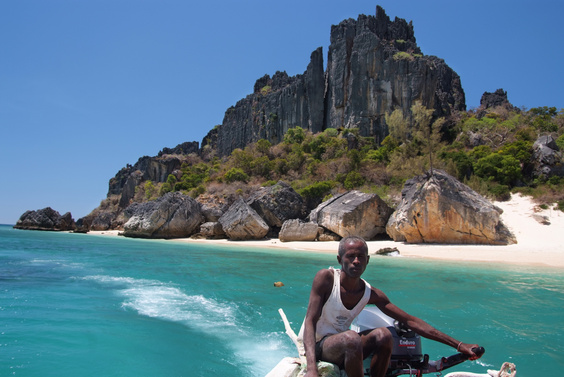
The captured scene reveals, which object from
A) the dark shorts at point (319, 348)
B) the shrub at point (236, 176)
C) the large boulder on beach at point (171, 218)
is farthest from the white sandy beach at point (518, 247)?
the shrub at point (236, 176)

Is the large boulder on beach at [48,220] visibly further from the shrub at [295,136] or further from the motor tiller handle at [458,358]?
the motor tiller handle at [458,358]

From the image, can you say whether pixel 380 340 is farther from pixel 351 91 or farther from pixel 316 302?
pixel 351 91

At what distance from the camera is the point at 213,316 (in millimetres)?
6633

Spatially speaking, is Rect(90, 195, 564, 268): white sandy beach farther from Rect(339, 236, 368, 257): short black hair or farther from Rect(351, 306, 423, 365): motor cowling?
Rect(339, 236, 368, 257): short black hair

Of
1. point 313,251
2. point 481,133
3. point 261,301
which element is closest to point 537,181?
point 481,133

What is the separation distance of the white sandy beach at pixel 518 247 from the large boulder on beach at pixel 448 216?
78 centimetres

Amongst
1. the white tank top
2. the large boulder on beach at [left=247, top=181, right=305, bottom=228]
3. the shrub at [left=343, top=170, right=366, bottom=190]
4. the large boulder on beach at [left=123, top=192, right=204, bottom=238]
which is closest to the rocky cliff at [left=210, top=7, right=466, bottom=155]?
the shrub at [left=343, top=170, right=366, bottom=190]

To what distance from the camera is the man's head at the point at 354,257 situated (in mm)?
2576

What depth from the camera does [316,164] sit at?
35312 millimetres

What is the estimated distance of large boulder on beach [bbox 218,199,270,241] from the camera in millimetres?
24984

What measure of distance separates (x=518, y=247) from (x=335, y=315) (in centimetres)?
1638

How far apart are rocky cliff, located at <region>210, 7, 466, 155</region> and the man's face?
3987cm

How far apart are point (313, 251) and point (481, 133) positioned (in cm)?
2353

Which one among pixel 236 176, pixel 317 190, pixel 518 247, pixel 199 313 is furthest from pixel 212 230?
pixel 199 313
